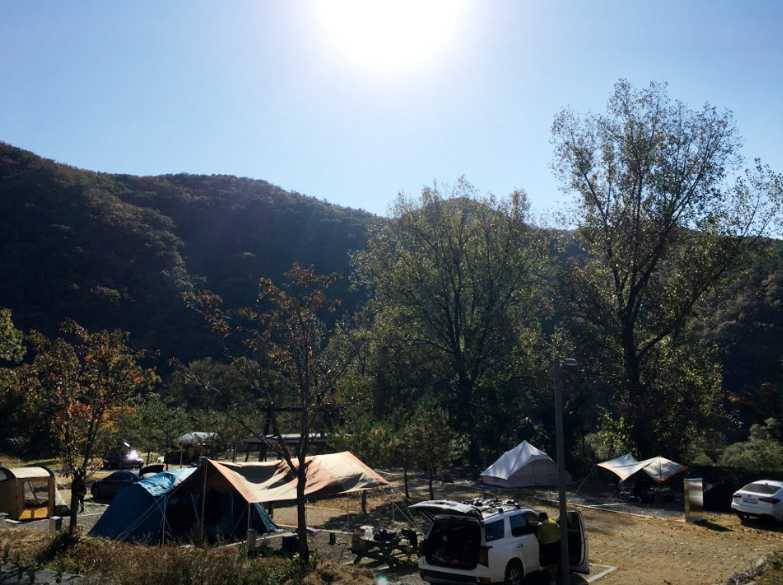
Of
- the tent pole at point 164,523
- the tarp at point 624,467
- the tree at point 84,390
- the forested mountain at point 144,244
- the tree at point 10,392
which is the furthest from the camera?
the forested mountain at point 144,244

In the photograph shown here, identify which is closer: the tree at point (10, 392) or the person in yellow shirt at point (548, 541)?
the person in yellow shirt at point (548, 541)

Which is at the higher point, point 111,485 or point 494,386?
point 494,386

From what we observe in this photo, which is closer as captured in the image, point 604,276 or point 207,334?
point 604,276

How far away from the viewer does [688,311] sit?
35.5 meters

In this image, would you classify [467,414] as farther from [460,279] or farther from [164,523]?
[164,523]

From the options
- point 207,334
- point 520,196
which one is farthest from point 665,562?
point 207,334

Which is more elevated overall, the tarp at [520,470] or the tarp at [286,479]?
the tarp at [286,479]

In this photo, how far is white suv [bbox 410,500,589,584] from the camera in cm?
1295

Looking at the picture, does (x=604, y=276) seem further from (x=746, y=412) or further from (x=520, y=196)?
(x=746, y=412)

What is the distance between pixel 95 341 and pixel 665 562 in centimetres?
1503

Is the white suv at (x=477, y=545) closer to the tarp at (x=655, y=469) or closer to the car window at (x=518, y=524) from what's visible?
the car window at (x=518, y=524)

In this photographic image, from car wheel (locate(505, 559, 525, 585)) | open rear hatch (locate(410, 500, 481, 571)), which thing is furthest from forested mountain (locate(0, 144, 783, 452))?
open rear hatch (locate(410, 500, 481, 571))

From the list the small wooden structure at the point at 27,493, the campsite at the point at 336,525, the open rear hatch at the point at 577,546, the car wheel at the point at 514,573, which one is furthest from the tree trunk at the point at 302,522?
the small wooden structure at the point at 27,493

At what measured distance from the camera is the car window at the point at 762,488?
76.2 ft
